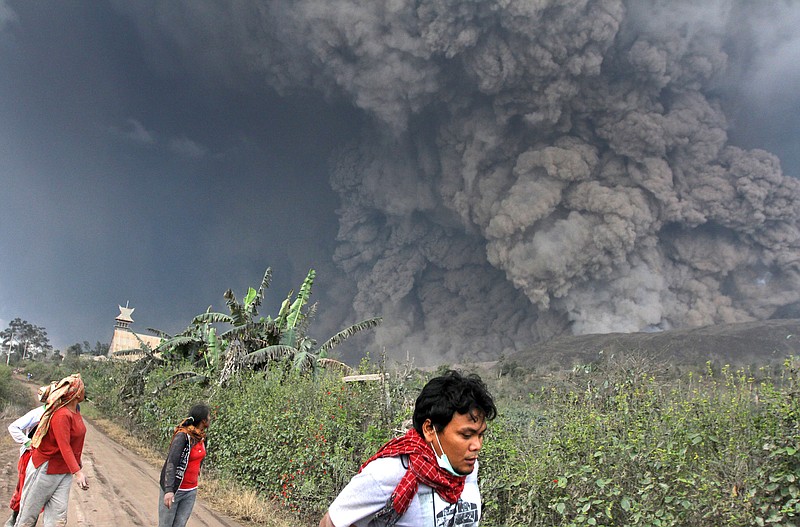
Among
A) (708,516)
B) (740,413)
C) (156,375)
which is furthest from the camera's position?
(156,375)

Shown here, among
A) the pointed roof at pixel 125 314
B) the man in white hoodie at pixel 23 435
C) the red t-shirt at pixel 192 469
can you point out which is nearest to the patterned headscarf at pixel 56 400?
the man in white hoodie at pixel 23 435

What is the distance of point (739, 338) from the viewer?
4141cm

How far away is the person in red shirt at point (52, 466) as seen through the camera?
3.89m

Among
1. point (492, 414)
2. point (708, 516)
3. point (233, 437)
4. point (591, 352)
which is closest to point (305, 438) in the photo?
point (233, 437)

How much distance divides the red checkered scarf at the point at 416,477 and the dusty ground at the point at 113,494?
592 centimetres

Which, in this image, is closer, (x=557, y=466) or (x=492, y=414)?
(x=492, y=414)

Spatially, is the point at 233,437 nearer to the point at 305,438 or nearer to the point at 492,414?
the point at 305,438

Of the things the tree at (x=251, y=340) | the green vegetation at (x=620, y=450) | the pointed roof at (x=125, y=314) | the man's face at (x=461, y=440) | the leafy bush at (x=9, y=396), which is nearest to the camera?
the man's face at (x=461, y=440)

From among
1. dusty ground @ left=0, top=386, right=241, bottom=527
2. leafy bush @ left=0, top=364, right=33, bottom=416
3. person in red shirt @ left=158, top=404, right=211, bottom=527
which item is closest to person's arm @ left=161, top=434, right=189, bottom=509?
person in red shirt @ left=158, top=404, right=211, bottom=527

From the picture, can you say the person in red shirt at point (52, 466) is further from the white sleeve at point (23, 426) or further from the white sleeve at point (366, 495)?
the white sleeve at point (366, 495)

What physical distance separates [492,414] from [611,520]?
2.57 metres

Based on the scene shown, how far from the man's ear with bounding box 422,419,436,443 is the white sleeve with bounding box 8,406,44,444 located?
4075mm

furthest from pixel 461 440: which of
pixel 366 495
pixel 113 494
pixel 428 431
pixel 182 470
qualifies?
pixel 113 494

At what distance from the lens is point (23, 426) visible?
4.52m
